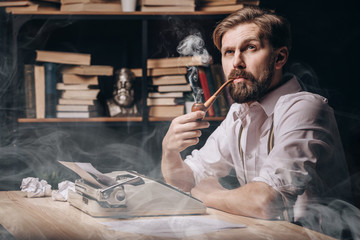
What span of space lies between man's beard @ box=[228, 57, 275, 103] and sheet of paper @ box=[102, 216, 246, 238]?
0.41 metres

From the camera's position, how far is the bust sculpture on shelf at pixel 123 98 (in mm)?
1472

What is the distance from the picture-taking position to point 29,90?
1.52 meters

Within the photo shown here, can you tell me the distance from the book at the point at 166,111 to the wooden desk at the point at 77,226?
388 mm

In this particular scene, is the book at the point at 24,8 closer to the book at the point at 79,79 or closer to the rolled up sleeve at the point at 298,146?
the book at the point at 79,79

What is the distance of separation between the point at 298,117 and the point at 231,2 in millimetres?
527

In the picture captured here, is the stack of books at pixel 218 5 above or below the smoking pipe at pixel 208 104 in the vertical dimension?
Result: above

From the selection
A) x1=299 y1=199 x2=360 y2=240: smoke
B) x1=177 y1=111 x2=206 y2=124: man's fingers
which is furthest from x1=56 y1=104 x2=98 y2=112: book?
x1=299 y1=199 x2=360 y2=240: smoke

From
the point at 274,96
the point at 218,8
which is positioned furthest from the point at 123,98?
the point at 274,96

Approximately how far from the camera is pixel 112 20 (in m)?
1.62

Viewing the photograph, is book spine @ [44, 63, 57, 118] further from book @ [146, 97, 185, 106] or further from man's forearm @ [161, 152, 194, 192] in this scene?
man's forearm @ [161, 152, 194, 192]

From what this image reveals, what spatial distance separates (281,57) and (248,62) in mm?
121

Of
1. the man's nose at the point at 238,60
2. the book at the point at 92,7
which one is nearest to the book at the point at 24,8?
the book at the point at 92,7

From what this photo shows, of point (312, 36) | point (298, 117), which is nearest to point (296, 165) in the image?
point (298, 117)

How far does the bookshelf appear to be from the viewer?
1448 mm
